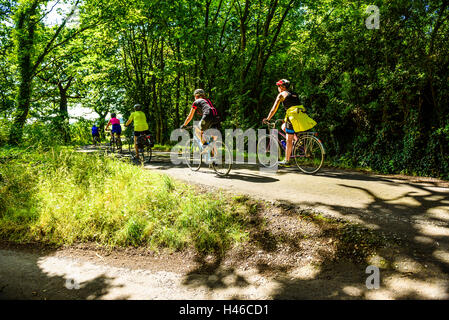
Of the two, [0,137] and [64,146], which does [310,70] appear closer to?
[64,146]

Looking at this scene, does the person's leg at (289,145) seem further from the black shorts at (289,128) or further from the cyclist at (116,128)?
the cyclist at (116,128)

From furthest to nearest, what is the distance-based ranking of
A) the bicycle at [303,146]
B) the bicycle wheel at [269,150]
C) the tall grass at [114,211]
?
the bicycle wheel at [269,150] < the bicycle at [303,146] < the tall grass at [114,211]

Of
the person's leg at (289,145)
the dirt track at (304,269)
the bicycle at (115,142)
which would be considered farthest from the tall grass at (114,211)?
the bicycle at (115,142)

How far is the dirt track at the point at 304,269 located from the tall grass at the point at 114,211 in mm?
403

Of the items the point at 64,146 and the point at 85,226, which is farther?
the point at 64,146

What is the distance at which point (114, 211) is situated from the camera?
5586 millimetres

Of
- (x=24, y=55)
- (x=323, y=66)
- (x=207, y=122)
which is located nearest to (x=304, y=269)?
(x=207, y=122)

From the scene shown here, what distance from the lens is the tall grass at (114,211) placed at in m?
→ 4.72

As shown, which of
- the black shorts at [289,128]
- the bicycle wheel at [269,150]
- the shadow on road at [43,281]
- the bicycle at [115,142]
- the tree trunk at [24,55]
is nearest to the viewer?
the shadow on road at [43,281]

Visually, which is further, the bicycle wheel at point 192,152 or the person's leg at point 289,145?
the bicycle wheel at point 192,152

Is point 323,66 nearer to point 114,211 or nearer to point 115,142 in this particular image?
point 114,211
